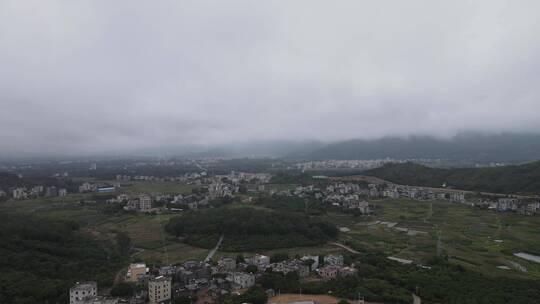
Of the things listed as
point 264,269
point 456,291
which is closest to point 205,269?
point 264,269

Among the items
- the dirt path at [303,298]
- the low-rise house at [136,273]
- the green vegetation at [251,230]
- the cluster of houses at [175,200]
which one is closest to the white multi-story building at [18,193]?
the cluster of houses at [175,200]

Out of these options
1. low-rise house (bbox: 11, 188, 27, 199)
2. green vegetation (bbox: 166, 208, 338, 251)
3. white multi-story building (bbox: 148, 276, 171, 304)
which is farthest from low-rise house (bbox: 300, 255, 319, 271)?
low-rise house (bbox: 11, 188, 27, 199)

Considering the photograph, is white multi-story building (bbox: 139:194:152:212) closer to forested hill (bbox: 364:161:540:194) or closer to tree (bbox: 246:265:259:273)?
tree (bbox: 246:265:259:273)

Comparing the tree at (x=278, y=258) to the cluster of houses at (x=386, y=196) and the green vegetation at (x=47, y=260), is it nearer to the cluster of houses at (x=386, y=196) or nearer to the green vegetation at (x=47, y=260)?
the green vegetation at (x=47, y=260)

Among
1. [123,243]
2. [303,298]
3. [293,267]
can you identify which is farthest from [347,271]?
[123,243]

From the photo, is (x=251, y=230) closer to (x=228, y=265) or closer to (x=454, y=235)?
(x=228, y=265)

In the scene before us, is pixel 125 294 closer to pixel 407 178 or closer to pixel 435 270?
pixel 435 270
